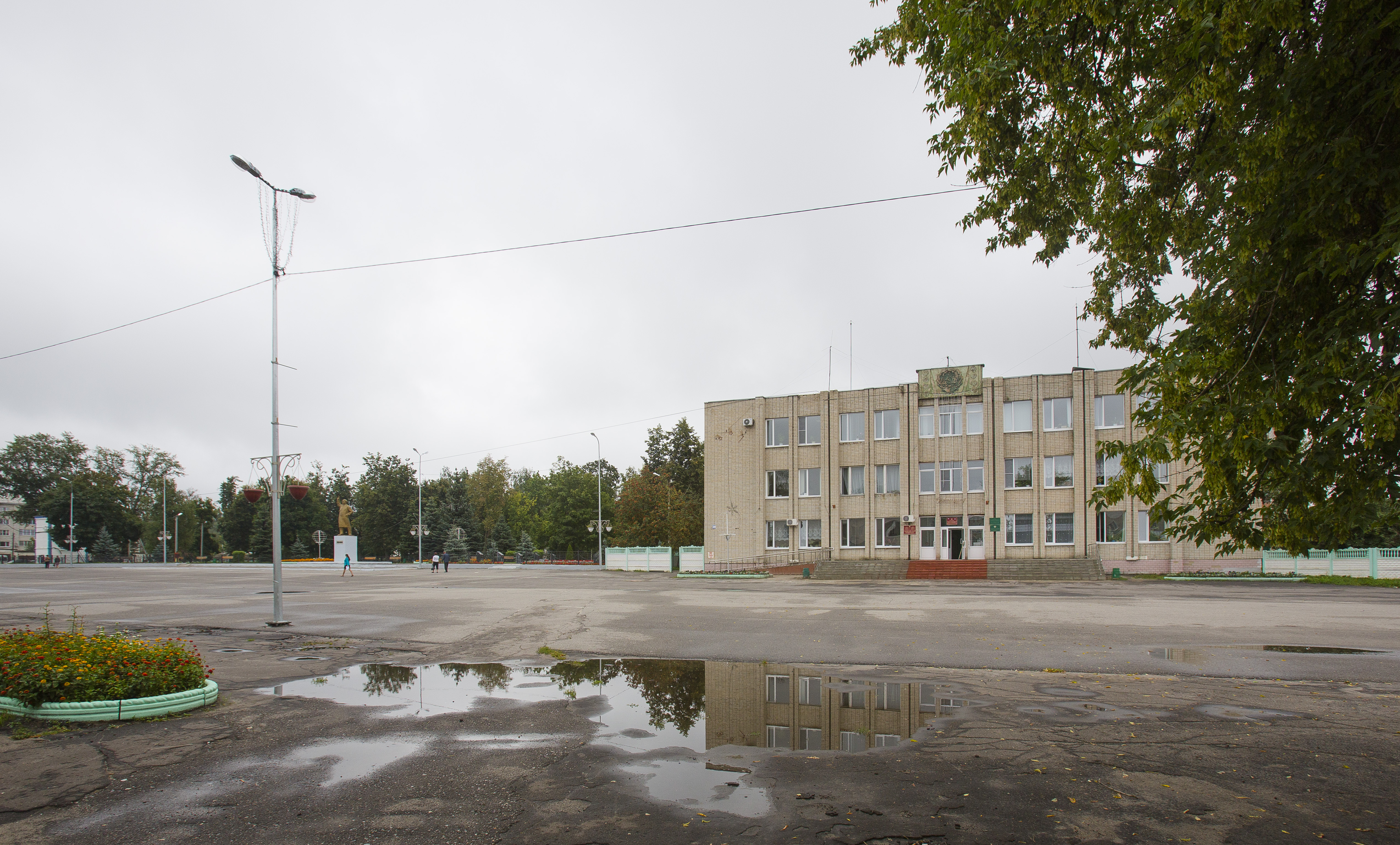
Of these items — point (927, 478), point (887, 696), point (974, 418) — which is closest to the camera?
point (887, 696)

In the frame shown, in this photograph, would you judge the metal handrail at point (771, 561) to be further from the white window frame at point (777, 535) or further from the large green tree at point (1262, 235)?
the large green tree at point (1262, 235)

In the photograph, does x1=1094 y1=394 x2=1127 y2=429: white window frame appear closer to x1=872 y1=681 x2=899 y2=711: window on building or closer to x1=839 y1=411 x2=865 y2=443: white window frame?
x1=839 y1=411 x2=865 y2=443: white window frame

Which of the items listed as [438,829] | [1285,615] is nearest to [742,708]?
[438,829]

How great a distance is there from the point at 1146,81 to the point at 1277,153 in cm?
341

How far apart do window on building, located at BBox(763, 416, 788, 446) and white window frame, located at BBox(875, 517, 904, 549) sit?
23.0 ft

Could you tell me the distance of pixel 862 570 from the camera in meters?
38.2

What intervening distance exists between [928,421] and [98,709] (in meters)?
38.3

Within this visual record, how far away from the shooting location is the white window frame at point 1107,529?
37344 millimetres

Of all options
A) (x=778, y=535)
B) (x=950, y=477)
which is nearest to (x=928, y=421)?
(x=950, y=477)

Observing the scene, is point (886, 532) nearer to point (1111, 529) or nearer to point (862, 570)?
point (862, 570)

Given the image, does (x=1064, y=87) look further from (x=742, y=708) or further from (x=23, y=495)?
(x=23, y=495)

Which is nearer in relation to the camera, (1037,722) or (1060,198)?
(1037,722)

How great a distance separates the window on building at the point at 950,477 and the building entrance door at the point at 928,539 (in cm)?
171

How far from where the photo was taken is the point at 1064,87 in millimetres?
6922
